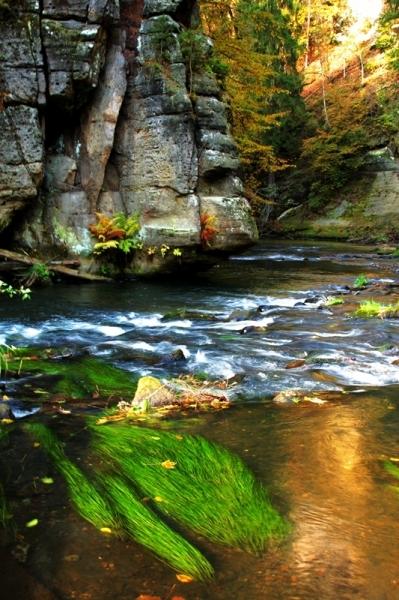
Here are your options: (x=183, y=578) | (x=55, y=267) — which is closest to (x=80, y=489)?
(x=183, y=578)

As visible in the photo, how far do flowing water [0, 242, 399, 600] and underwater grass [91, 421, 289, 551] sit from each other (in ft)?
0.41

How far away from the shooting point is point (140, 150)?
13.8 m

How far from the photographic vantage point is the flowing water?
2.53m

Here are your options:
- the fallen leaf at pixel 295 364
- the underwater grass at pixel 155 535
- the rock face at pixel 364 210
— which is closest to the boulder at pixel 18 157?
the fallen leaf at pixel 295 364

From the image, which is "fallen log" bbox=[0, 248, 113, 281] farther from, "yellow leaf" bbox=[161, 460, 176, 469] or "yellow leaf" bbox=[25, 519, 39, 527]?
"yellow leaf" bbox=[25, 519, 39, 527]

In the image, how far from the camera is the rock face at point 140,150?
13.5 metres

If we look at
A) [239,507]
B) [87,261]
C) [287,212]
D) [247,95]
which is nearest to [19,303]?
[87,261]

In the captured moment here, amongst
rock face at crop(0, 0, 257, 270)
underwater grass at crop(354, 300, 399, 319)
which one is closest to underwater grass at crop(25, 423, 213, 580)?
underwater grass at crop(354, 300, 399, 319)

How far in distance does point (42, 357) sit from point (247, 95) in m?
17.2

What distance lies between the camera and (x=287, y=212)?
1345 inches

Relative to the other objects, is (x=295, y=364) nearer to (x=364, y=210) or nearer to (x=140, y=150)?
(x=140, y=150)

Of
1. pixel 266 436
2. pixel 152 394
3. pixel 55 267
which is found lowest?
pixel 266 436

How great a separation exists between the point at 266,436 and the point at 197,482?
105 cm

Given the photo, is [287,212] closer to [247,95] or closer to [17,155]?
[247,95]
